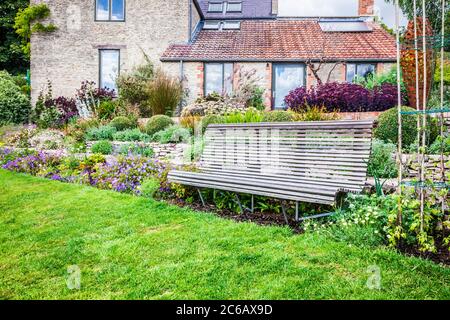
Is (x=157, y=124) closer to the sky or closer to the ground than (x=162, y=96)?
closer to the ground

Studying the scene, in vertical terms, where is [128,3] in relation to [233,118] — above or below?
above

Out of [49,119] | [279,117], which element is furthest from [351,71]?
[49,119]

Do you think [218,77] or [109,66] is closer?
[218,77]

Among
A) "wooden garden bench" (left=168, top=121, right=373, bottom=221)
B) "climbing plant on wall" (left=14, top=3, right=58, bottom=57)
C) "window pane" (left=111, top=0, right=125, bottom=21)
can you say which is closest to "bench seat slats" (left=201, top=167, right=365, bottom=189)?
"wooden garden bench" (left=168, top=121, right=373, bottom=221)

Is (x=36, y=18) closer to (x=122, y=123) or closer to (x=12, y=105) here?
(x=12, y=105)

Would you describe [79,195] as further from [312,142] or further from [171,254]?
[312,142]

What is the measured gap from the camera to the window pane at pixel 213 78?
54.6ft

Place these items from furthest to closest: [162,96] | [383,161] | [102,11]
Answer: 1. [102,11]
2. [162,96]
3. [383,161]

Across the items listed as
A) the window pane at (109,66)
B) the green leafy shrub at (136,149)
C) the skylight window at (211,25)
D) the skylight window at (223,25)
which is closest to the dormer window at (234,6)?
the skylight window at (211,25)

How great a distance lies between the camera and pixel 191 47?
56.4 feet

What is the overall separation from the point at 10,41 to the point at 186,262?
3336 cm
